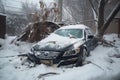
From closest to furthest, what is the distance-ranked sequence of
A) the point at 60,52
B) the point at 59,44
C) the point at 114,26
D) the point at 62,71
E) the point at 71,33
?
the point at 62,71 → the point at 60,52 → the point at 59,44 → the point at 71,33 → the point at 114,26

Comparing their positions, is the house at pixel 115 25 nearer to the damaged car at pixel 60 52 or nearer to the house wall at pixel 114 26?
the house wall at pixel 114 26

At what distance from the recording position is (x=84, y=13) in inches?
1281

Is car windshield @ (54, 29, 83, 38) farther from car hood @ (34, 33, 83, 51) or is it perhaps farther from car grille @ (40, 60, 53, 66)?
car grille @ (40, 60, 53, 66)

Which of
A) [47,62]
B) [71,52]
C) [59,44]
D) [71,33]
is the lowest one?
[47,62]

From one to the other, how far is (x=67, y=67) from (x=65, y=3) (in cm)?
3007

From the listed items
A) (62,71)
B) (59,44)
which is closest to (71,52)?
(59,44)

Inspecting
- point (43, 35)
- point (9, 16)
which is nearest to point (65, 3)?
point (9, 16)

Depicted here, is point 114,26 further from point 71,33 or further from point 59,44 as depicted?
point 59,44

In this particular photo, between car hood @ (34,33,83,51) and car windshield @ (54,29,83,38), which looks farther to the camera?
car windshield @ (54,29,83,38)

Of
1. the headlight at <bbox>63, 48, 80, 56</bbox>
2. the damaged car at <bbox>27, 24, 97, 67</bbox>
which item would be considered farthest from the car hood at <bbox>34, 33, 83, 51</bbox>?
the headlight at <bbox>63, 48, 80, 56</bbox>

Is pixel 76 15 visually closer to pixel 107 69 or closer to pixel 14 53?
pixel 14 53

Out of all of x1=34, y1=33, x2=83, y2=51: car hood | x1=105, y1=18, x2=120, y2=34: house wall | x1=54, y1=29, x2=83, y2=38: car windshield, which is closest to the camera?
x1=34, y1=33, x2=83, y2=51: car hood

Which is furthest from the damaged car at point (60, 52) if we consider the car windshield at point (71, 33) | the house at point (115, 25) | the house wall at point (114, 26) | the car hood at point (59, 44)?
the house wall at point (114, 26)

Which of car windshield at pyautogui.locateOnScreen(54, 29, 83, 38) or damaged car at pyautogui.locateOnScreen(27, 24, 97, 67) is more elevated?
car windshield at pyautogui.locateOnScreen(54, 29, 83, 38)
